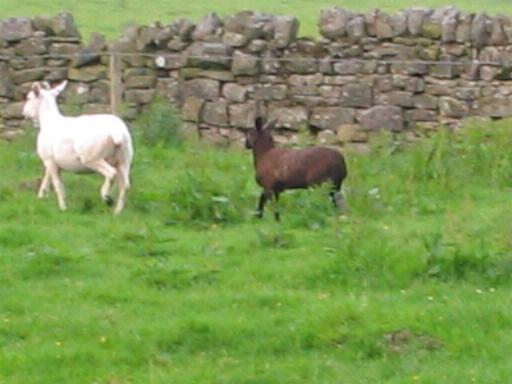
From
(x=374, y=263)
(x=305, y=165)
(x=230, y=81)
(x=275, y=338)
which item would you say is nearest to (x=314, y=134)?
(x=230, y=81)

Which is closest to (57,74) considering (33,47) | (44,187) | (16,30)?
(33,47)

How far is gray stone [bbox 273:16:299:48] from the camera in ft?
72.3

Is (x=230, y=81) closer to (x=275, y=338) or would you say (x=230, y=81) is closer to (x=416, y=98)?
(x=416, y=98)

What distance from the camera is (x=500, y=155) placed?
59.1 ft

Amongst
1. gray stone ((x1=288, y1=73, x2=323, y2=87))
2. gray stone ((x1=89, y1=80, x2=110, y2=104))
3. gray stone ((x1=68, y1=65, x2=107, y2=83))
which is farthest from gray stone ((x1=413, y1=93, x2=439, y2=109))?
gray stone ((x1=68, y1=65, x2=107, y2=83))

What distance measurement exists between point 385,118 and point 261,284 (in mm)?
9005

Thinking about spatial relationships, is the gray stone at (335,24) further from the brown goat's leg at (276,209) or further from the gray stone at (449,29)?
the brown goat's leg at (276,209)

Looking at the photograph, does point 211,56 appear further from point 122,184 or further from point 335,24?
point 122,184

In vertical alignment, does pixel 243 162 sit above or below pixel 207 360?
below

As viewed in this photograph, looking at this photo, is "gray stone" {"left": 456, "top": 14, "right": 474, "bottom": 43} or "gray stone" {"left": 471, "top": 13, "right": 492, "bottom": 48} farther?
"gray stone" {"left": 456, "top": 14, "right": 474, "bottom": 43}

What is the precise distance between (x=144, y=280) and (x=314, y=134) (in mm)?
9366

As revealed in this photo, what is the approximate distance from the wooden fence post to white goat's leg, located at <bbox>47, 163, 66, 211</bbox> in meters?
5.08

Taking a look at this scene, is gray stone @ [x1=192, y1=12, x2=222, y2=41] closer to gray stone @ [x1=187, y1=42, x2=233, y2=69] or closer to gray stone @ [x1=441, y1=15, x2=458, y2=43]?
gray stone @ [x1=187, y1=42, x2=233, y2=69]

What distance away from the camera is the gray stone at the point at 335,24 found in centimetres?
2194
